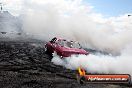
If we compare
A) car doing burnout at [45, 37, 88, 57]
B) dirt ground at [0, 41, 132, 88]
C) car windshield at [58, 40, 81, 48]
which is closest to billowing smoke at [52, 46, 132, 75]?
car doing burnout at [45, 37, 88, 57]

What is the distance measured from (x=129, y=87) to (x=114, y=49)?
27.4m

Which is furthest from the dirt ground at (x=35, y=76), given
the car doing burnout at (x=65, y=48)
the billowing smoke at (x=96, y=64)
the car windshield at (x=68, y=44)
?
the car windshield at (x=68, y=44)

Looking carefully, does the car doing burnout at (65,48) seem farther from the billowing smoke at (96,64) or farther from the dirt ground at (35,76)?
the dirt ground at (35,76)

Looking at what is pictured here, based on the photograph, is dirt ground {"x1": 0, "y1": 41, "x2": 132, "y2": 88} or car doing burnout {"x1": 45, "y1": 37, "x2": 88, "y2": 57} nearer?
dirt ground {"x1": 0, "y1": 41, "x2": 132, "y2": 88}

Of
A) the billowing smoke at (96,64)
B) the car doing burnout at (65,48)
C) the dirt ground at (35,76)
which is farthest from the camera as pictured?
the car doing burnout at (65,48)

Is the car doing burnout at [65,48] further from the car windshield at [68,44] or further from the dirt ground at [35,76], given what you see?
the dirt ground at [35,76]

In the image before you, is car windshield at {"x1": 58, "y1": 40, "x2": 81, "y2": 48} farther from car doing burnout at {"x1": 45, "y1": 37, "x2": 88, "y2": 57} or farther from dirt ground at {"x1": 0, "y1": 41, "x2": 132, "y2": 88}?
dirt ground at {"x1": 0, "y1": 41, "x2": 132, "y2": 88}

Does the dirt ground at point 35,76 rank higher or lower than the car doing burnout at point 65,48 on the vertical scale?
lower

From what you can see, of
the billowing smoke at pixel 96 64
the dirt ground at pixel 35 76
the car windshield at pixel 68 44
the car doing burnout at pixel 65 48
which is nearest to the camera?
the dirt ground at pixel 35 76

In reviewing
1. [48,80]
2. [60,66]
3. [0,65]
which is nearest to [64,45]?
[60,66]

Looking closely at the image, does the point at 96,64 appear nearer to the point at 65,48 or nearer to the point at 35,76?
the point at 65,48

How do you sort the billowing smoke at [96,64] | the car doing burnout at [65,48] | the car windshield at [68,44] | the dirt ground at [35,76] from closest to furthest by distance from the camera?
the dirt ground at [35,76] → the billowing smoke at [96,64] → the car doing burnout at [65,48] → the car windshield at [68,44]

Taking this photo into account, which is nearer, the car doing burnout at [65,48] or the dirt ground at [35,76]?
the dirt ground at [35,76]

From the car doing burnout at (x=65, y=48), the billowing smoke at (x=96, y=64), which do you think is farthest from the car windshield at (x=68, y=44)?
the billowing smoke at (x=96, y=64)
